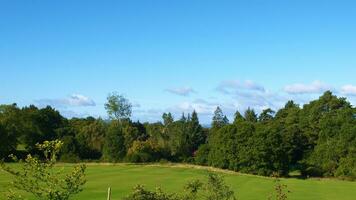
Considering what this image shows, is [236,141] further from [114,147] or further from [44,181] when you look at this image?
[44,181]

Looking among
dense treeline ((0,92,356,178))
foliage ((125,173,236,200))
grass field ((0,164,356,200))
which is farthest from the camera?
dense treeline ((0,92,356,178))

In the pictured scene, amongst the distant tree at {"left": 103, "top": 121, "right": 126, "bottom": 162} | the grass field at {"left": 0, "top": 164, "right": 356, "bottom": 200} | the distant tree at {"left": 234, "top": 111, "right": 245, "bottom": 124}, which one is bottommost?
the grass field at {"left": 0, "top": 164, "right": 356, "bottom": 200}

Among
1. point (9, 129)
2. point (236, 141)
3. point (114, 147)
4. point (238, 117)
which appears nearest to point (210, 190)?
point (236, 141)

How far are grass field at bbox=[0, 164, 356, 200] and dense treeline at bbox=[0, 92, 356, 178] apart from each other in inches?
302

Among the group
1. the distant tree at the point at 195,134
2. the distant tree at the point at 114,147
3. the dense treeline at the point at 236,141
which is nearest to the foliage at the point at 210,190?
the dense treeline at the point at 236,141

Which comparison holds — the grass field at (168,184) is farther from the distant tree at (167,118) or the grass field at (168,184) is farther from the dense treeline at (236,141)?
the distant tree at (167,118)

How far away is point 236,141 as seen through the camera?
292ft

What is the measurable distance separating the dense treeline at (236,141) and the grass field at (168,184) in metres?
7.66

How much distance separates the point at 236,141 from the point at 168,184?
29726 mm

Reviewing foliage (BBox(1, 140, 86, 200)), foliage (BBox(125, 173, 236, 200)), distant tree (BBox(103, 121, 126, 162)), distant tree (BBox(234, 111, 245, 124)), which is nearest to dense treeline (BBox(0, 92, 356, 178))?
distant tree (BBox(103, 121, 126, 162))

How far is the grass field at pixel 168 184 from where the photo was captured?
5294cm

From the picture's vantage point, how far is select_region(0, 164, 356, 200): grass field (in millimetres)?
52938

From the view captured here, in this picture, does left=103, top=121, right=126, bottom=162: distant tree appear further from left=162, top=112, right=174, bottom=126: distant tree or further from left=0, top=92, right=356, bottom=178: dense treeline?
left=162, top=112, right=174, bottom=126: distant tree

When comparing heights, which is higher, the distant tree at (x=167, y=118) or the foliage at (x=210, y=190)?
the distant tree at (x=167, y=118)
